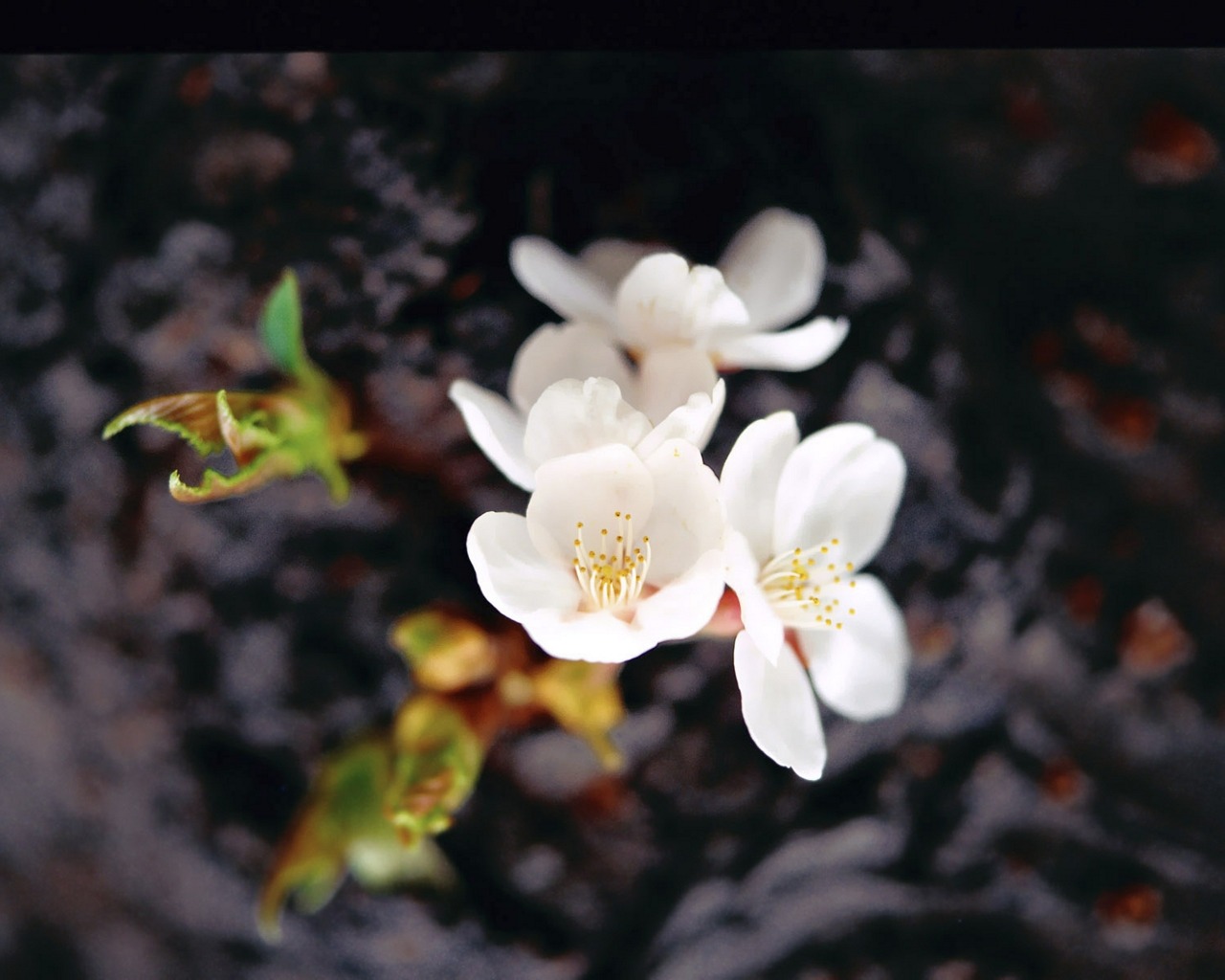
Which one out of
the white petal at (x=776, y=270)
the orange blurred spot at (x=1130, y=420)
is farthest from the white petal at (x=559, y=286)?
the orange blurred spot at (x=1130, y=420)

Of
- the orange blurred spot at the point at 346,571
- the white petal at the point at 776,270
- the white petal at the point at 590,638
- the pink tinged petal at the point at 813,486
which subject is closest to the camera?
the white petal at the point at 590,638

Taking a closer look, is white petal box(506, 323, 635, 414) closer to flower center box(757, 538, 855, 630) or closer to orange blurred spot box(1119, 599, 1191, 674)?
flower center box(757, 538, 855, 630)

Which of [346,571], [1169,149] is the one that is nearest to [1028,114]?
[1169,149]

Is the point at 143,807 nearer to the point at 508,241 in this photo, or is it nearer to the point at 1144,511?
the point at 508,241

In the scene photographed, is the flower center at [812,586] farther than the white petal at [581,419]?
Yes

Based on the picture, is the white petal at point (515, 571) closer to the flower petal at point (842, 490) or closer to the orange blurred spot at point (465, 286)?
the flower petal at point (842, 490)

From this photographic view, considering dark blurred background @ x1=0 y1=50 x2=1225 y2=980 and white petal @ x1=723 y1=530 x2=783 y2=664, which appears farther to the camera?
dark blurred background @ x1=0 y1=50 x2=1225 y2=980

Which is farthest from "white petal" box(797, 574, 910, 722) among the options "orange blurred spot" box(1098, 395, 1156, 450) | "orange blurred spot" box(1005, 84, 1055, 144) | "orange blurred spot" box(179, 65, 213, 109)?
"orange blurred spot" box(179, 65, 213, 109)

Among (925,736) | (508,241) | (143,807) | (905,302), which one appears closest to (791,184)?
(905,302)
